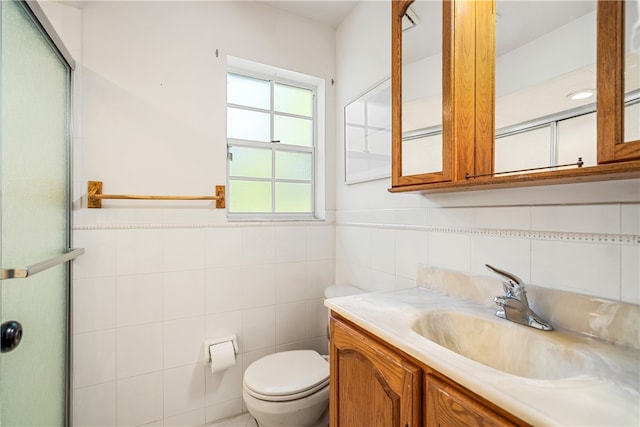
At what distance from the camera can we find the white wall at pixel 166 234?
144cm

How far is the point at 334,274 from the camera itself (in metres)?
2.03

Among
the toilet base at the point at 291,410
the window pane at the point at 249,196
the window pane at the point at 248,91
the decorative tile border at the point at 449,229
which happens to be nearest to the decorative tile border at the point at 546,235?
the decorative tile border at the point at 449,229

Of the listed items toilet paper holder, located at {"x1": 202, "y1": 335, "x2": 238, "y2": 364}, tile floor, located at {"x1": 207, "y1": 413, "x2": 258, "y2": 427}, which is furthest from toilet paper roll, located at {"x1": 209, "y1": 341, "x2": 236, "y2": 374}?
tile floor, located at {"x1": 207, "y1": 413, "x2": 258, "y2": 427}

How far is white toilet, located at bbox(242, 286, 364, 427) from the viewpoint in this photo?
126 cm

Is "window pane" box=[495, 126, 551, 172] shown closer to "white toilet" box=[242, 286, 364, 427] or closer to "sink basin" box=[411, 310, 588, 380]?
"sink basin" box=[411, 310, 588, 380]

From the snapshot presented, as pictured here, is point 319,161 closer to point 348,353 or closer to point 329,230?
point 329,230

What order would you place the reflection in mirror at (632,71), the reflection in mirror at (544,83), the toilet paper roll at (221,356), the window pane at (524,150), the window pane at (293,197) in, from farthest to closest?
the window pane at (293,197), the toilet paper roll at (221,356), the window pane at (524,150), the reflection in mirror at (544,83), the reflection in mirror at (632,71)

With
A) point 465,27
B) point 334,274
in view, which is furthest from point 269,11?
point 334,274

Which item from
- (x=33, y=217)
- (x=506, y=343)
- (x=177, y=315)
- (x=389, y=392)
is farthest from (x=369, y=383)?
(x=33, y=217)

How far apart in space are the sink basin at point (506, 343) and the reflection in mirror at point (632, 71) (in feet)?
1.68

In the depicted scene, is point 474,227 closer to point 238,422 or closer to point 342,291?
point 342,291

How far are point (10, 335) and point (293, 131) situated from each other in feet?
5.58

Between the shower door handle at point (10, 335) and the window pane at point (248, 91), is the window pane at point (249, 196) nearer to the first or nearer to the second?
the window pane at point (248, 91)

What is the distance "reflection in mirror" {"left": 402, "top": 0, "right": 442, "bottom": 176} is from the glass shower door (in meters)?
1.31
